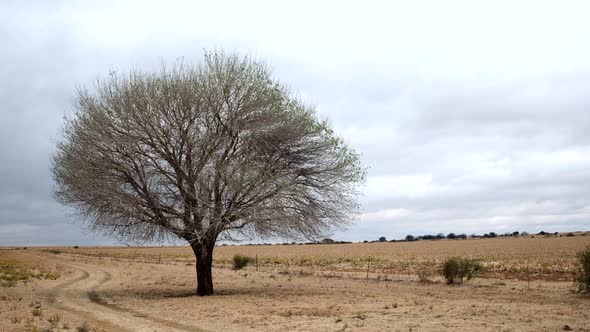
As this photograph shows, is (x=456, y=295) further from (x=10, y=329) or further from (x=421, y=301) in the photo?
(x=10, y=329)

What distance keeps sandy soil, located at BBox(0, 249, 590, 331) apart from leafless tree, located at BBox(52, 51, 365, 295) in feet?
10.1

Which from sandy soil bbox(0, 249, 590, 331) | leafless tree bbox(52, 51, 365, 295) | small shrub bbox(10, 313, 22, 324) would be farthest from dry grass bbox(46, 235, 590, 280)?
small shrub bbox(10, 313, 22, 324)

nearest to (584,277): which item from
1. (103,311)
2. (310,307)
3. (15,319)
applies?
(310,307)

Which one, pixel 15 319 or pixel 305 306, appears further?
pixel 305 306

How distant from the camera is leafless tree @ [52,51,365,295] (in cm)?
2248

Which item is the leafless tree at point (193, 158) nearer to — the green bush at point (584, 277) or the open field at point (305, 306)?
the open field at point (305, 306)

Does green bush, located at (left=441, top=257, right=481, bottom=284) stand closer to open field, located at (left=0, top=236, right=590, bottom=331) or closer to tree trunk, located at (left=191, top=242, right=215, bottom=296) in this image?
open field, located at (left=0, top=236, right=590, bottom=331)

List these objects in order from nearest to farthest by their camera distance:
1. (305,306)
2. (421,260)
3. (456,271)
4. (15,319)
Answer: (15,319), (305,306), (456,271), (421,260)

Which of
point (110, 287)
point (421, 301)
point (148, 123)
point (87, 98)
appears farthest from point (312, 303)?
point (110, 287)

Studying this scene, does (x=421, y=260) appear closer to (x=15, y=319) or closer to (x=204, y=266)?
(x=204, y=266)

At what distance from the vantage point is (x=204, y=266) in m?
24.7

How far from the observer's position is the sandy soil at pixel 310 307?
15438 mm

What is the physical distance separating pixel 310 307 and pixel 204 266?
6.62 metres

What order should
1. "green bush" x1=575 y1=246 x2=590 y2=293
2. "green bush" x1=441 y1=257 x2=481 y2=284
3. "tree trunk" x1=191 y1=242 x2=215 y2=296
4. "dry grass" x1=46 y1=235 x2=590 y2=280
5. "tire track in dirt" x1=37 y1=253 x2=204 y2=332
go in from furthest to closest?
"dry grass" x1=46 y1=235 x2=590 y2=280 → "green bush" x1=441 y1=257 x2=481 y2=284 → "tree trunk" x1=191 y1=242 x2=215 y2=296 → "green bush" x1=575 y1=246 x2=590 y2=293 → "tire track in dirt" x1=37 y1=253 x2=204 y2=332
